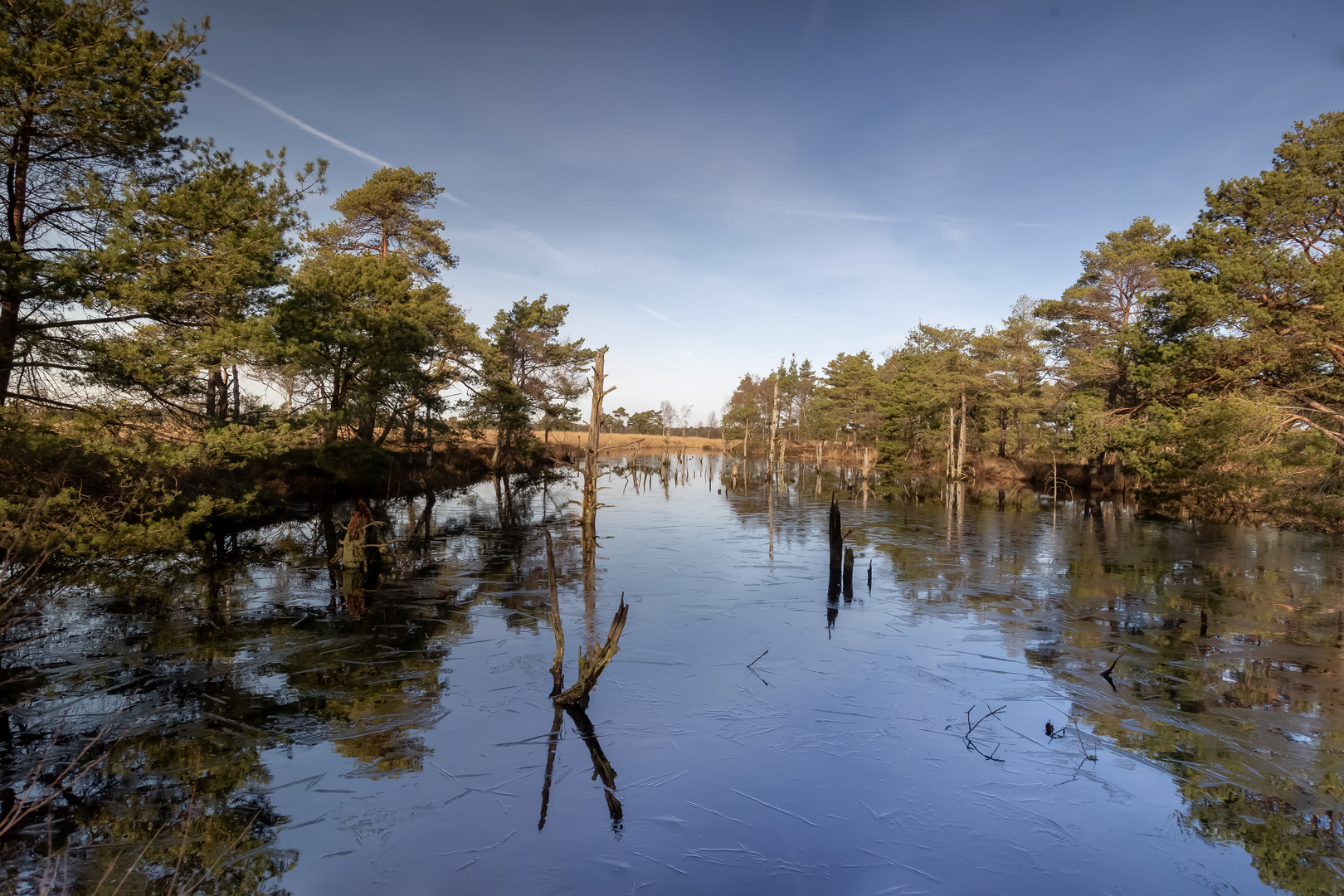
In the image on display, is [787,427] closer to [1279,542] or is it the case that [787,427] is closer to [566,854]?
[1279,542]

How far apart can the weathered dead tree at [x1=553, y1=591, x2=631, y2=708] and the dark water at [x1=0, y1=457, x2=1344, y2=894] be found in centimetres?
26

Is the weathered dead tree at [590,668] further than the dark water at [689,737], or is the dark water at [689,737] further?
the weathered dead tree at [590,668]

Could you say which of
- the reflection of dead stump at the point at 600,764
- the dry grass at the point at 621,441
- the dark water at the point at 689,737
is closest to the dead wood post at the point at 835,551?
the dark water at the point at 689,737

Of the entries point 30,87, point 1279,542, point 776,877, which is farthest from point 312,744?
point 1279,542

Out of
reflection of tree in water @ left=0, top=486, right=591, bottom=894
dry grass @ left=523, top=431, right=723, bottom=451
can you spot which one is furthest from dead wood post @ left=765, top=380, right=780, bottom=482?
reflection of tree in water @ left=0, top=486, right=591, bottom=894

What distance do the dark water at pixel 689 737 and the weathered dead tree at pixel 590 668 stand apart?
0.86 ft

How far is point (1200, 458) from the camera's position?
2433 centimetres

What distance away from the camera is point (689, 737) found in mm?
9281

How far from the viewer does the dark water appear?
6.55 meters

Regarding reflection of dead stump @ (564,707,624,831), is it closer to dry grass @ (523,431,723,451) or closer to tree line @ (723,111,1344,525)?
tree line @ (723,111,1344,525)

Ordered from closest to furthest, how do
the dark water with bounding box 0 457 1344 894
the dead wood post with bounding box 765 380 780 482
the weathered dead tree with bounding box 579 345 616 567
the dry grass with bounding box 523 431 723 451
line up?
the dark water with bounding box 0 457 1344 894 < the weathered dead tree with bounding box 579 345 616 567 < the dead wood post with bounding box 765 380 780 482 < the dry grass with bounding box 523 431 723 451

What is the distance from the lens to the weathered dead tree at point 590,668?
30.7 feet

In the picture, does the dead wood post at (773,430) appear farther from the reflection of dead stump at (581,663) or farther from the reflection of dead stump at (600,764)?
the reflection of dead stump at (600,764)

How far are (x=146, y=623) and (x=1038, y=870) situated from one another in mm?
15468
